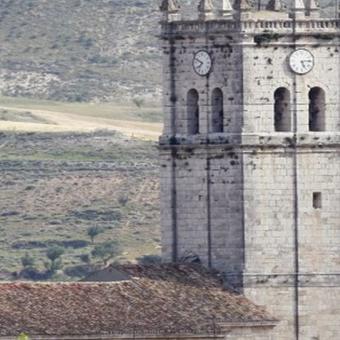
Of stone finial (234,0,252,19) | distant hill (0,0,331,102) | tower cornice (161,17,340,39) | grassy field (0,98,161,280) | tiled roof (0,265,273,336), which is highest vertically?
distant hill (0,0,331,102)

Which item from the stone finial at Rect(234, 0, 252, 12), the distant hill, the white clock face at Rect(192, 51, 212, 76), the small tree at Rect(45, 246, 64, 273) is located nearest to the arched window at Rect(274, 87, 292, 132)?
the white clock face at Rect(192, 51, 212, 76)

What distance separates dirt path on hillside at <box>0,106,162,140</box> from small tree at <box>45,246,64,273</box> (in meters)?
17.6

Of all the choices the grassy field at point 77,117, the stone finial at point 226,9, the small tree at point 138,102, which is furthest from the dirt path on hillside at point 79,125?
the stone finial at point 226,9

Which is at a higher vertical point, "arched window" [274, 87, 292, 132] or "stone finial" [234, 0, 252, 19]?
"stone finial" [234, 0, 252, 19]

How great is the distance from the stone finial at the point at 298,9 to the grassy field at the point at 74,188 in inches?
1852

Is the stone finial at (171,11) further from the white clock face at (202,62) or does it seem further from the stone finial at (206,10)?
the white clock face at (202,62)

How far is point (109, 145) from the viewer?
514ft

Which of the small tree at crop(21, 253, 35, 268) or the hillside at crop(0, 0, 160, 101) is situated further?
the hillside at crop(0, 0, 160, 101)

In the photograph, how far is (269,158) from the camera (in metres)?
90.6

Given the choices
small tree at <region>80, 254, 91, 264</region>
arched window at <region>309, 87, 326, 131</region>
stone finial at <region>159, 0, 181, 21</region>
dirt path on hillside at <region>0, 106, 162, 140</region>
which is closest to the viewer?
arched window at <region>309, 87, 326, 131</region>

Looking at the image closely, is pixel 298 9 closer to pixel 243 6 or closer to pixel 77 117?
pixel 243 6

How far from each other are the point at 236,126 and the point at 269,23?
2360 millimetres

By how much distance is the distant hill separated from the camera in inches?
7254

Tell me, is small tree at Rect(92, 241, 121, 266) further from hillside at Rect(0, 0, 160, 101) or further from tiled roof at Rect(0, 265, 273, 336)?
tiled roof at Rect(0, 265, 273, 336)
